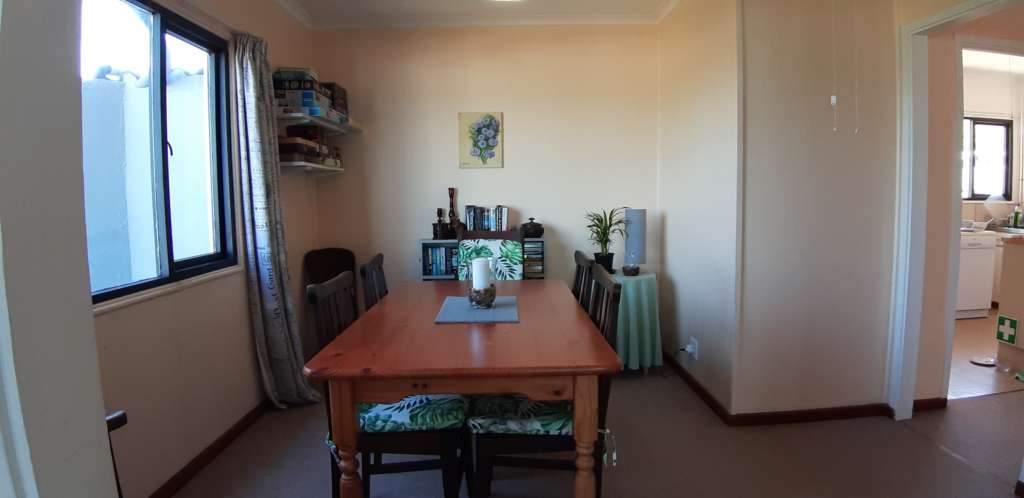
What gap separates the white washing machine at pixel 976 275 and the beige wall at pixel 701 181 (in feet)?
10.8

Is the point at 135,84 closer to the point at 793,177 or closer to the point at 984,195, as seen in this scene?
the point at 793,177

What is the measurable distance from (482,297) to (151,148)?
5.34 ft

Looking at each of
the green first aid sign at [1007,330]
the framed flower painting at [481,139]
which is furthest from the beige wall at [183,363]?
the green first aid sign at [1007,330]

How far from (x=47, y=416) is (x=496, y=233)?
266 cm

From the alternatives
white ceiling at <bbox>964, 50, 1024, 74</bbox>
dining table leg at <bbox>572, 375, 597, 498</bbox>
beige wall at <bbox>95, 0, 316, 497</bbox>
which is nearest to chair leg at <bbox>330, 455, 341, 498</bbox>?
beige wall at <bbox>95, 0, 316, 497</bbox>

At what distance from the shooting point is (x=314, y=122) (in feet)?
9.86

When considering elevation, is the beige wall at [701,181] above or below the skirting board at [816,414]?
above

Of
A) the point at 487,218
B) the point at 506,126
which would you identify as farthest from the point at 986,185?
the point at 487,218

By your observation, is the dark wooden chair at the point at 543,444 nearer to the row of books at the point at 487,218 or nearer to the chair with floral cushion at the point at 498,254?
the chair with floral cushion at the point at 498,254

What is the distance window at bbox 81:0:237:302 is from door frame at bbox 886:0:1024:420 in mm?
3568

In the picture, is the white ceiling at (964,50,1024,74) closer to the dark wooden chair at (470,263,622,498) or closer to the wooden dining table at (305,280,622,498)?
the dark wooden chair at (470,263,622,498)

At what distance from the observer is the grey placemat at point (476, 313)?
187 centimetres

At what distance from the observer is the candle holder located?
2.05 metres

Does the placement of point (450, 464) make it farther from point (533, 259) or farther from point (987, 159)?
point (987, 159)
